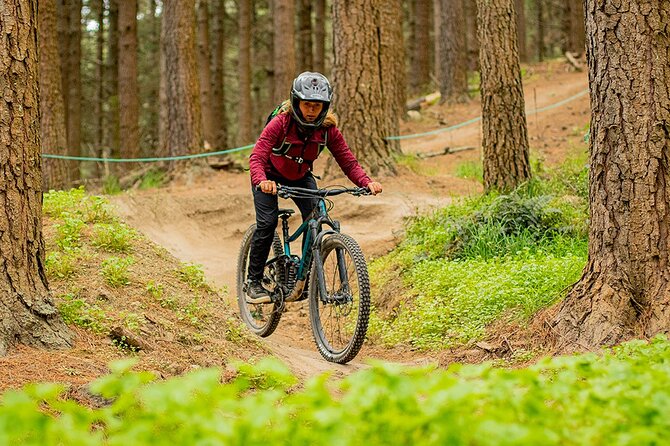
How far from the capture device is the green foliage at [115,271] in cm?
721

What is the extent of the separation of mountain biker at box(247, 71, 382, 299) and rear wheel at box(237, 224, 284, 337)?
40cm

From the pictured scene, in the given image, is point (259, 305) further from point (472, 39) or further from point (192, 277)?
point (472, 39)

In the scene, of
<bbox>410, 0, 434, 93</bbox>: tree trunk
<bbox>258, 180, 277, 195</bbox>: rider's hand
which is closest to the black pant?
<bbox>258, 180, 277, 195</bbox>: rider's hand

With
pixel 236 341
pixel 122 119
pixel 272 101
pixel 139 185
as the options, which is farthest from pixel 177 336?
pixel 272 101

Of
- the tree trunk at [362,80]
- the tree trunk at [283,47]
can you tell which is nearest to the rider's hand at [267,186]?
the tree trunk at [362,80]

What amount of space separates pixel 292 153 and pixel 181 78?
9.52 m

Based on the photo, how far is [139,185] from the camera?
16078mm

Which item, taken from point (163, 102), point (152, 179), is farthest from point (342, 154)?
point (163, 102)

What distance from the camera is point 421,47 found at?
2781 cm

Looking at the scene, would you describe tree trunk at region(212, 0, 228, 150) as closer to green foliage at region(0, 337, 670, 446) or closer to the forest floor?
the forest floor

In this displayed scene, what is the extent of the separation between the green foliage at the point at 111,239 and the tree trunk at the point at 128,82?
12.5 m

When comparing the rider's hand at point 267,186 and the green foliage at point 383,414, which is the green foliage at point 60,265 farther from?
the green foliage at point 383,414

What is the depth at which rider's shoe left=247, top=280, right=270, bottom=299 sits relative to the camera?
26.8 feet

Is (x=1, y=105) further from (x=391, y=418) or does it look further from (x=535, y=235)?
(x=535, y=235)
